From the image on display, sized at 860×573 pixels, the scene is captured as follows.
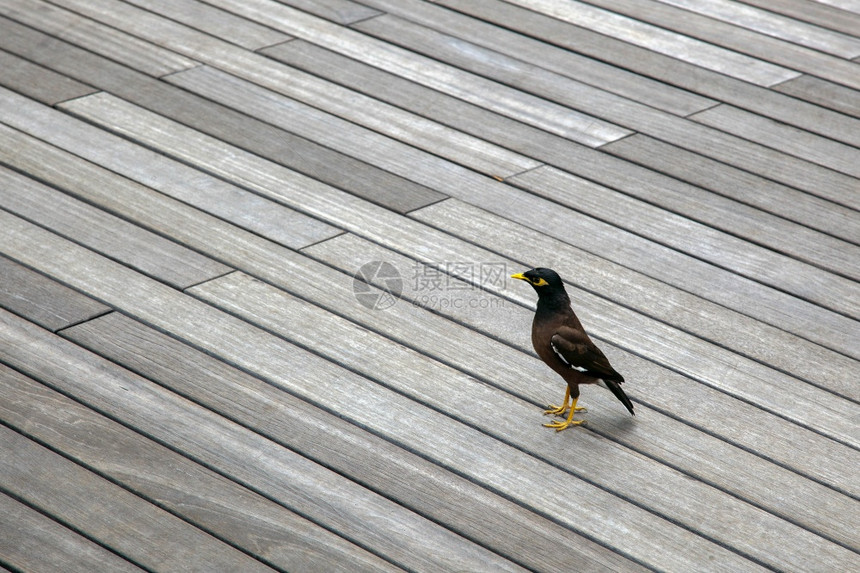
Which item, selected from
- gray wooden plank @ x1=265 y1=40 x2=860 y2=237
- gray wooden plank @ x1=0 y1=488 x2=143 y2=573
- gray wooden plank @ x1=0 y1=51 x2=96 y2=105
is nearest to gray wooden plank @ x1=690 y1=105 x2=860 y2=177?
gray wooden plank @ x1=265 y1=40 x2=860 y2=237

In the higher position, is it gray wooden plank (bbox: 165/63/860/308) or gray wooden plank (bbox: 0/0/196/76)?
gray wooden plank (bbox: 0/0/196/76)

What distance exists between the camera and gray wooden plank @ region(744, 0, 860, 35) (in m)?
4.34

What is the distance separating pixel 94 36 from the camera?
4.05m

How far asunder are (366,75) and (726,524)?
7.49 ft

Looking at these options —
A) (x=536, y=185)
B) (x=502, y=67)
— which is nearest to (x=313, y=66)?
Answer: (x=502, y=67)

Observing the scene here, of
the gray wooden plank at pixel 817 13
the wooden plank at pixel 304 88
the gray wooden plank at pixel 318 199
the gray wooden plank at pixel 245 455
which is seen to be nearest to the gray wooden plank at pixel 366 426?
the gray wooden plank at pixel 245 455

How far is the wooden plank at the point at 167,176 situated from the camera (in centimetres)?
310

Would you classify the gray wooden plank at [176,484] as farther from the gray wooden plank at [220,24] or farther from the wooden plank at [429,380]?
the gray wooden plank at [220,24]

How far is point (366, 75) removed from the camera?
153 inches

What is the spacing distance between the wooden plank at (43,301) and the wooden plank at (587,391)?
51 centimetres

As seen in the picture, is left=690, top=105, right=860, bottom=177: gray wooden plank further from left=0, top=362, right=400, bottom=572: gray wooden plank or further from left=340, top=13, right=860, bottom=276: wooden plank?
left=0, top=362, right=400, bottom=572: gray wooden plank

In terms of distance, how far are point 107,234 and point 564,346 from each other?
1397mm

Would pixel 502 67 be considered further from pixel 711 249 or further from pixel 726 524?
pixel 726 524

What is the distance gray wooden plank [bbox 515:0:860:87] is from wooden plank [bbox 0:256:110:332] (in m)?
2.44
